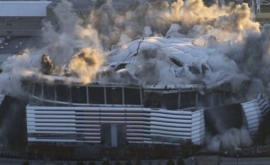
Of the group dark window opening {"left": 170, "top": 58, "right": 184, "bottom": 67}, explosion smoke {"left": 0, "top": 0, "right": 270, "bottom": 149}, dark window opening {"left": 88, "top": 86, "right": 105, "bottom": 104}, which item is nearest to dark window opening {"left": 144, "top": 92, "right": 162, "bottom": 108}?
explosion smoke {"left": 0, "top": 0, "right": 270, "bottom": 149}

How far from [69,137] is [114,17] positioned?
1845 cm

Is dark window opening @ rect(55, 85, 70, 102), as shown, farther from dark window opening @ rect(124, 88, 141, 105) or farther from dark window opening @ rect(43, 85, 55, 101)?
dark window opening @ rect(124, 88, 141, 105)

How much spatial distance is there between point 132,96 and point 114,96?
49.0 inches

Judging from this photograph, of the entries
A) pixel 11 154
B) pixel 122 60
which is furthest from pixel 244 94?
pixel 11 154

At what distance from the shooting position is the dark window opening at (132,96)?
49875 mm

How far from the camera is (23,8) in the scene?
3334 inches

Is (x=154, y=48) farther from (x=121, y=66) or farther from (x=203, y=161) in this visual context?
(x=203, y=161)

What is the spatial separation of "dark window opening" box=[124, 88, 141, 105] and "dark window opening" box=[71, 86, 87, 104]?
113 inches

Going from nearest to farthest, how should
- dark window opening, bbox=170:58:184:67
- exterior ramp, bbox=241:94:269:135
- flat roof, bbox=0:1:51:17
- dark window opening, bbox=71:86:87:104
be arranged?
dark window opening, bbox=71:86:87:104 < exterior ramp, bbox=241:94:269:135 < dark window opening, bbox=170:58:184:67 < flat roof, bbox=0:1:51:17

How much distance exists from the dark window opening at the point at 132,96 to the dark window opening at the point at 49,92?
519cm

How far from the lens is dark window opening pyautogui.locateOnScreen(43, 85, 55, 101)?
50903 millimetres

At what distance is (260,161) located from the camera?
158ft

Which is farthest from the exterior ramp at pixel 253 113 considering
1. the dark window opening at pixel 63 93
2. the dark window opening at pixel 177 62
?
the dark window opening at pixel 63 93

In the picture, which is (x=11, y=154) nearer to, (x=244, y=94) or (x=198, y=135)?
(x=198, y=135)
